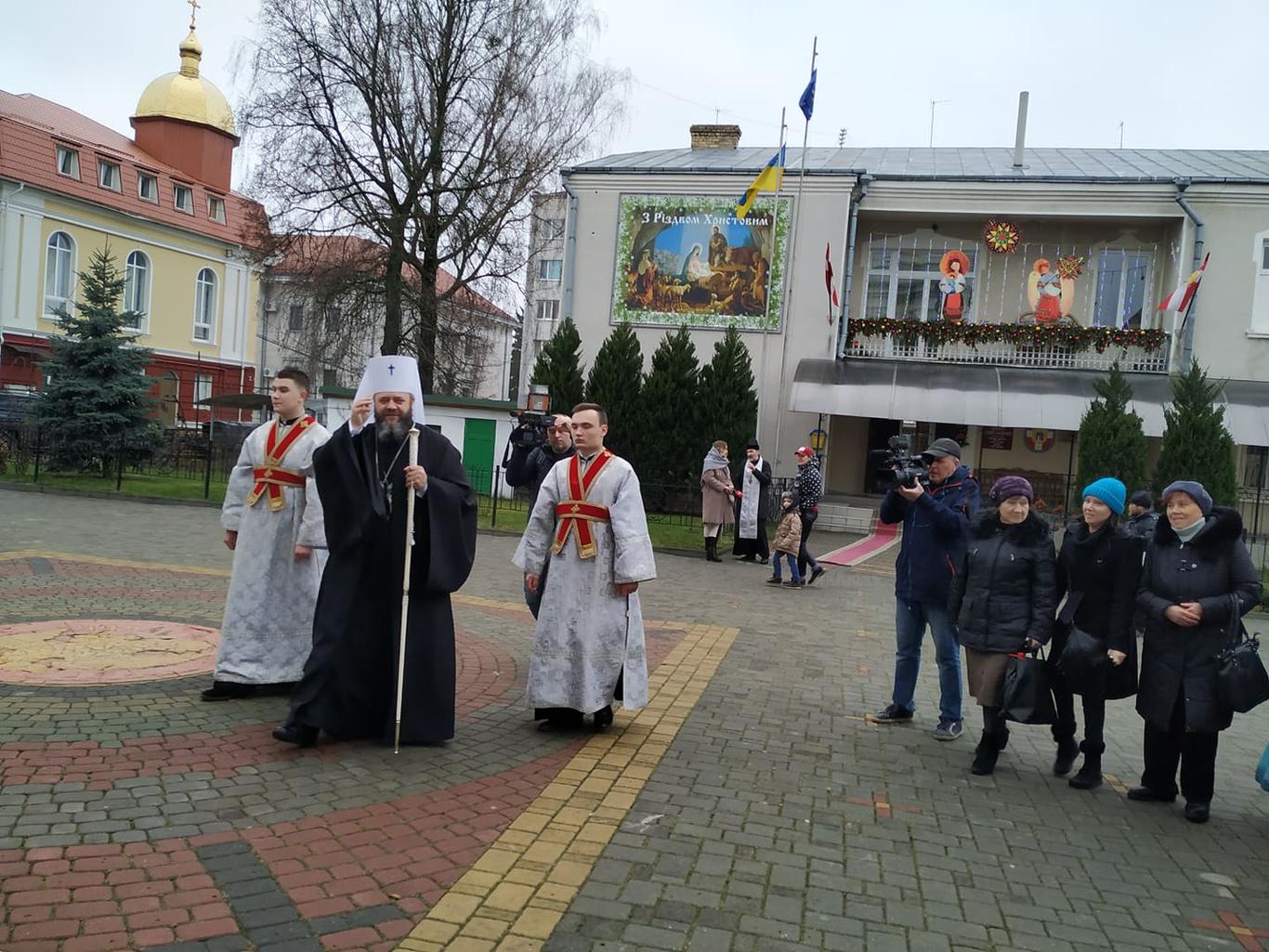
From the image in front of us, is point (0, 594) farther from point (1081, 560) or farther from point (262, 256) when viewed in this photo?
point (262, 256)

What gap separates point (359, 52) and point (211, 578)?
18.8 metres

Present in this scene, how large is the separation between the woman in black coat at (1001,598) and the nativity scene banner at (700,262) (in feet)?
63.1

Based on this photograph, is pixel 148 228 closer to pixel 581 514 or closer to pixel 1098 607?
pixel 581 514

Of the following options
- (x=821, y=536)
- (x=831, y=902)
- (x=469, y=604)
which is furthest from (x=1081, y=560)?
(x=821, y=536)

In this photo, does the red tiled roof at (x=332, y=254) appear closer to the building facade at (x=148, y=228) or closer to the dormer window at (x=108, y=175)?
the building facade at (x=148, y=228)

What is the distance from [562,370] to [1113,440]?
12.5 metres

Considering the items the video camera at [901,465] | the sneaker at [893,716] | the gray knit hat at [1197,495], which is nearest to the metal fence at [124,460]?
the sneaker at [893,716]

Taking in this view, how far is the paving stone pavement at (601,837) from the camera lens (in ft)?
11.6

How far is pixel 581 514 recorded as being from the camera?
5.82 metres

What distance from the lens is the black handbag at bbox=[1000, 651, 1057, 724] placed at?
542 centimetres

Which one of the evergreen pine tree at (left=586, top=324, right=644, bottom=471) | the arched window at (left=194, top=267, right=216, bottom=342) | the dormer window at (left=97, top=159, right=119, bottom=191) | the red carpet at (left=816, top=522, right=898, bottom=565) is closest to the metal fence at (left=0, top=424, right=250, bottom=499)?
the evergreen pine tree at (left=586, top=324, right=644, bottom=471)

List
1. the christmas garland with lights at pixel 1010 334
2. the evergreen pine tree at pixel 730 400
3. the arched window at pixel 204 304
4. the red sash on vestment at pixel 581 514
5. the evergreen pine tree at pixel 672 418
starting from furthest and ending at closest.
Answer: the arched window at pixel 204 304, the christmas garland with lights at pixel 1010 334, the evergreen pine tree at pixel 672 418, the evergreen pine tree at pixel 730 400, the red sash on vestment at pixel 581 514

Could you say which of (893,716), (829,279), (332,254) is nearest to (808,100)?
(829,279)

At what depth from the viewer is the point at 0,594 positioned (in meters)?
8.74
